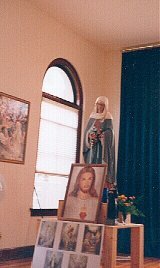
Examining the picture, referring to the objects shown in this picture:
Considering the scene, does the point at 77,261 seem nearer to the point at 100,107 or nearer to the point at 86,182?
the point at 86,182

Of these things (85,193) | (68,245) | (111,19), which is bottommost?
(68,245)

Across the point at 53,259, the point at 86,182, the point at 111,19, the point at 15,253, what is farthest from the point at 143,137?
the point at 53,259

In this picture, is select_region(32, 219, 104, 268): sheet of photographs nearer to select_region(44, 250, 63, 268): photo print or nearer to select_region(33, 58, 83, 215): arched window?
select_region(44, 250, 63, 268): photo print

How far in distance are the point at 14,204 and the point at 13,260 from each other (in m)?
0.64

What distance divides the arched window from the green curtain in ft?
2.43

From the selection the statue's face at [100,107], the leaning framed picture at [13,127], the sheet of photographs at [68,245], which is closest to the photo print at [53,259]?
the sheet of photographs at [68,245]

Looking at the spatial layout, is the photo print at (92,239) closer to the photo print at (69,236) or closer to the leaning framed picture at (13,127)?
the photo print at (69,236)

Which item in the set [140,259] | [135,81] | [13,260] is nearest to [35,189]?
[13,260]

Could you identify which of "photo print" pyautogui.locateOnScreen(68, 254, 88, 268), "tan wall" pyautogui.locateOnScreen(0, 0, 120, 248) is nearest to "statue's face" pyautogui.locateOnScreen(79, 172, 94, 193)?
"photo print" pyautogui.locateOnScreen(68, 254, 88, 268)

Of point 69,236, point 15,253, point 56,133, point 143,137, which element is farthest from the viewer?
point 143,137

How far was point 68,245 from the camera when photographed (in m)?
3.04

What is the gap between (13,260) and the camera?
448 centimetres

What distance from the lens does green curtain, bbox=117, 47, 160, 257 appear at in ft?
18.3

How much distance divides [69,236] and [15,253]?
1747 mm
